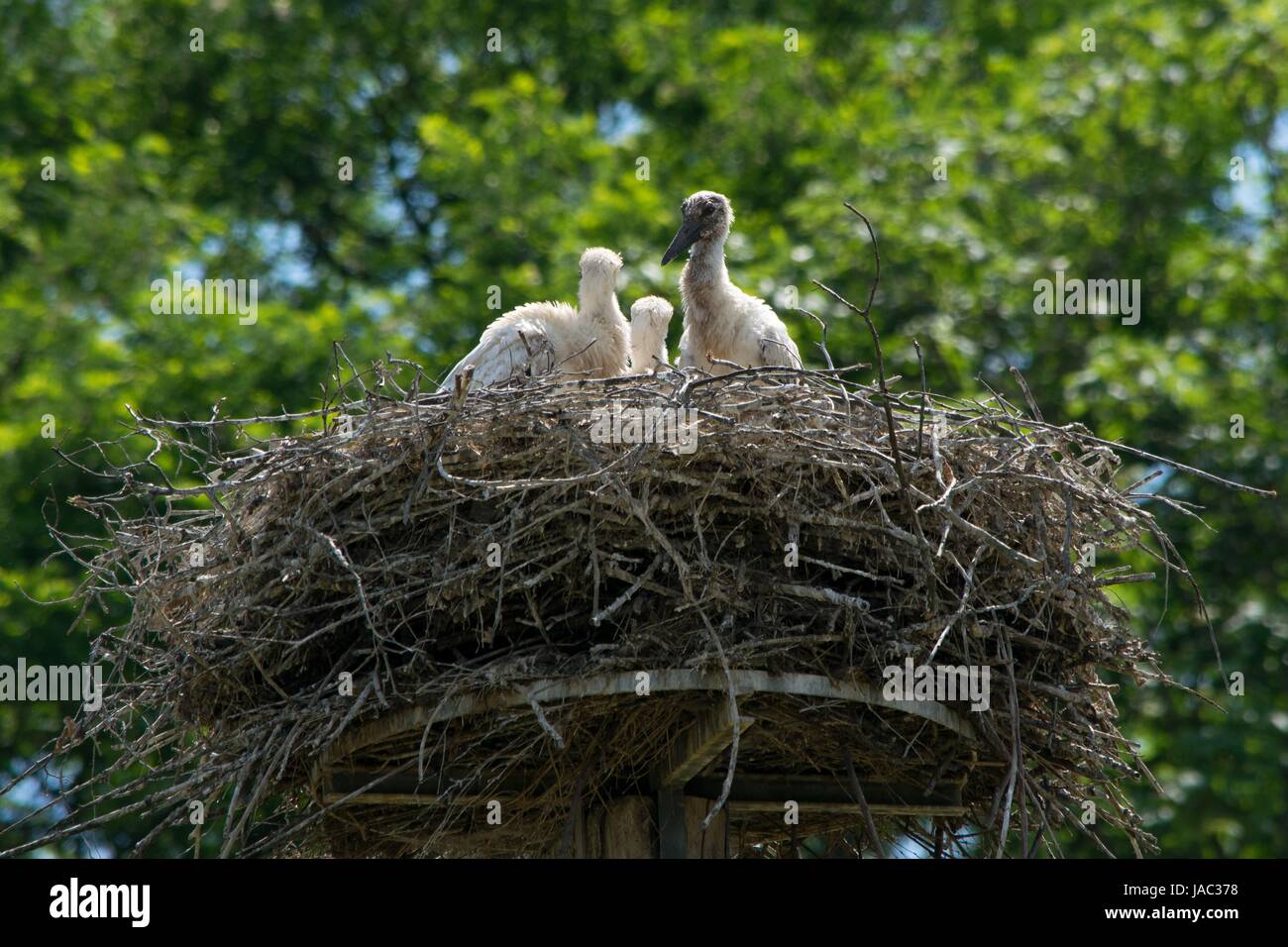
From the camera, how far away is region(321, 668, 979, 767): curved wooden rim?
6.15 meters

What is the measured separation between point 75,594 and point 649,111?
46.3ft

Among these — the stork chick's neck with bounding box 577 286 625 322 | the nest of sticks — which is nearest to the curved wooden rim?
the nest of sticks

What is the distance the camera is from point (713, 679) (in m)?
6.16

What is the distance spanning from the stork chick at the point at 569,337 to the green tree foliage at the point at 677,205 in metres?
3.34

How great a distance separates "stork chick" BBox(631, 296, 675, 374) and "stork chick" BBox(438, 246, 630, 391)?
121 millimetres

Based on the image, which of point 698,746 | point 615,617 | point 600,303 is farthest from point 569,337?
point 698,746

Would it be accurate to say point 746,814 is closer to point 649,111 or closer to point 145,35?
point 649,111

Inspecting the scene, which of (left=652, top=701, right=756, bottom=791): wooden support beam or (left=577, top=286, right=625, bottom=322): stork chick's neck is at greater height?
(left=577, top=286, right=625, bottom=322): stork chick's neck

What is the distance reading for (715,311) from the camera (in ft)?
31.2

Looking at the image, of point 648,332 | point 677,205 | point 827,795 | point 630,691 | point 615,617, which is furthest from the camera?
point 677,205

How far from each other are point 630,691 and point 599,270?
380 cm

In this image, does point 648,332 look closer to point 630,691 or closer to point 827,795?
point 827,795

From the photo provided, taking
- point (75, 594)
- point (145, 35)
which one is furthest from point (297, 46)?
point (75, 594)

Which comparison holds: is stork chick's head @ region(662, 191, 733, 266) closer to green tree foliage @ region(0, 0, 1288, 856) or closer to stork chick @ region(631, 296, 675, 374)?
stork chick @ region(631, 296, 675, 374)
